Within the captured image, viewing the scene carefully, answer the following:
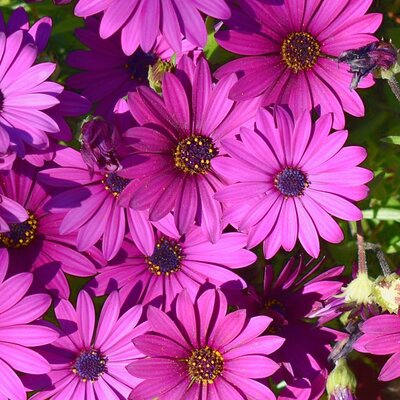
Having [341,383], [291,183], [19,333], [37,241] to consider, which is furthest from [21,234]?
[341,383]

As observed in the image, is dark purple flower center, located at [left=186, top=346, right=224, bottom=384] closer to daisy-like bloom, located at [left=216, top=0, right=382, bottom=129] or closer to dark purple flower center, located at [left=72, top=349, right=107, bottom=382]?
dark purple flower center, located at [left=72, top=349, right=107, bottom=382]

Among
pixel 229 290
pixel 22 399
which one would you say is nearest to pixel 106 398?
pixel 22 399

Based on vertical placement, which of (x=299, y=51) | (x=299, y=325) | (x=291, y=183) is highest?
(x=299, y=51)

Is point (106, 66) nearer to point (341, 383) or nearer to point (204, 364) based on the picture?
point (204, 364)

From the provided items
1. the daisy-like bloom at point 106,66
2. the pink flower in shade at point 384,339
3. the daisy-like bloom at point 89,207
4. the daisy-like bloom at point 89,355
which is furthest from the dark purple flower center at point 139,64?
the pink flower in shade at point 384,339

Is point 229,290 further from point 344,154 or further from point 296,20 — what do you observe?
point 296,20

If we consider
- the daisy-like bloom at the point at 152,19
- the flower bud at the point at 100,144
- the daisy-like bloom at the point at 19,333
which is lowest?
the daisy-like bloom at the point at 19,333

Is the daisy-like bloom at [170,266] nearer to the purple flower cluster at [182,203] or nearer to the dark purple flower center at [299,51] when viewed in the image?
the purple flower cluster at [182,203]
